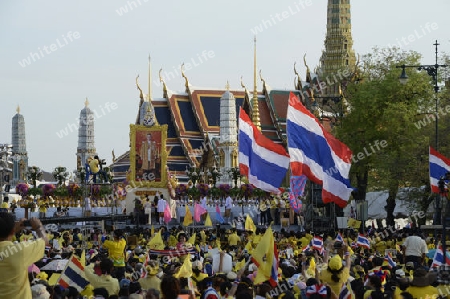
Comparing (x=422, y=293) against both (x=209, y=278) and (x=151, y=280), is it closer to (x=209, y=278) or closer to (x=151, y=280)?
(x=209, y=278)

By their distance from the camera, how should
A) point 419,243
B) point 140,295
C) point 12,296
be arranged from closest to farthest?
point 12,296, point 140,295, point 419,243

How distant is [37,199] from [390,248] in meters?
32.4

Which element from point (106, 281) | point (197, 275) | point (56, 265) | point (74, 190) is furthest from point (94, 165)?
point (106, 281)

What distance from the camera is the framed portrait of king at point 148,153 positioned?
174 ft

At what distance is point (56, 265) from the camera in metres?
15.7

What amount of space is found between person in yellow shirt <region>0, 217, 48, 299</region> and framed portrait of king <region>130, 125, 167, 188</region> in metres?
45.2

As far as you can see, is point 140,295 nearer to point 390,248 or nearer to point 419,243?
point 419,243

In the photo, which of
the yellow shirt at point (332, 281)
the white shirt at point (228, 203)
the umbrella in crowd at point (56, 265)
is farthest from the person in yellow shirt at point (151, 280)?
the white shirt at point (228, 203)

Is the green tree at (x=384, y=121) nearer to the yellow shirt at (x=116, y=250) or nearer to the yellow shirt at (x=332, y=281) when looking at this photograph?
the yellow shirt at (x=116, y=250)

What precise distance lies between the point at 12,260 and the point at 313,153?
55.6ft

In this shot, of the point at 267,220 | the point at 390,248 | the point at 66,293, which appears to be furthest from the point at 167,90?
the point at 66,293

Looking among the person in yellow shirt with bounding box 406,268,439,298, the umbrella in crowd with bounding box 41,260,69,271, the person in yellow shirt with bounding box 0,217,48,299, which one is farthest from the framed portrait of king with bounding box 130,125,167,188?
the person in yellow shirt with bounding box 0,217,48,299

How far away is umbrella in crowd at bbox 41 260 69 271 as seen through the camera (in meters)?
15.5

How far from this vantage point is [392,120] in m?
38.7
